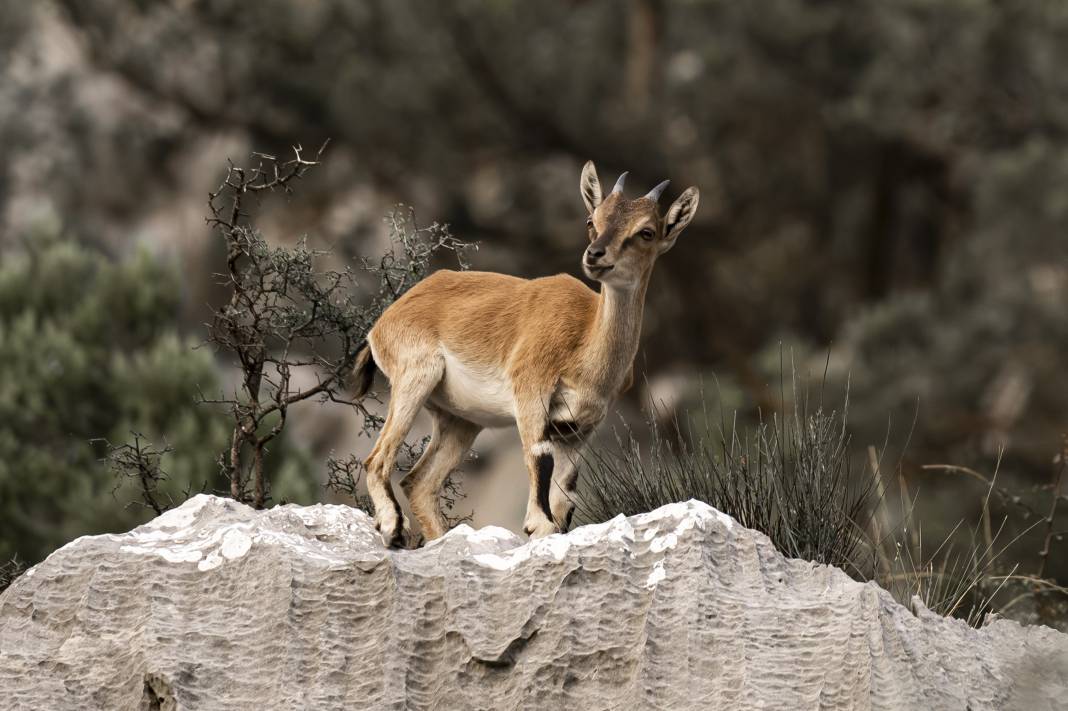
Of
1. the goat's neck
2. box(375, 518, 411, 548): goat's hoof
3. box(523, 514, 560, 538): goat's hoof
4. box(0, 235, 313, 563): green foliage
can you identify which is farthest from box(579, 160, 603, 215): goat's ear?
box(0, 235, 313, 563): green foliage

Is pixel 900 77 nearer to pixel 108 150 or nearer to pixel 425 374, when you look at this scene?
pixel 108 150

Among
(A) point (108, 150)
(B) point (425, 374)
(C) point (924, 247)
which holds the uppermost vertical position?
(A) point (108, 150)

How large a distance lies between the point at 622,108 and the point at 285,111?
16.8 ft

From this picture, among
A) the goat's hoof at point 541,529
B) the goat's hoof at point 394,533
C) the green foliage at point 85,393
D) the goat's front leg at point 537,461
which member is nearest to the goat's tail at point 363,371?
the goat's front leg at point 537,461

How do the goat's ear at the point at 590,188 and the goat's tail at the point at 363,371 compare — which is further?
the goat's tail at the point at 363,371

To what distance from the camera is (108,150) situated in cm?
2828

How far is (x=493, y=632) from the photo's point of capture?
632cm

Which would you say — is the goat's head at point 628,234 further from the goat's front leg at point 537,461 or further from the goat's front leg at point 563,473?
the goat's front leg at point 563,473

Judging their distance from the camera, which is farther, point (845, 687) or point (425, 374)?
point (425, 374)

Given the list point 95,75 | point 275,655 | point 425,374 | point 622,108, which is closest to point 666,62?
point 622,108

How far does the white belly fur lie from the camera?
26.3 ft

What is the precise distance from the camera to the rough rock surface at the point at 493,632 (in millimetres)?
6117

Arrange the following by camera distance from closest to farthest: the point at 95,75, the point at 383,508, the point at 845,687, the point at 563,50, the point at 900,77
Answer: the point at 845,687 → the point at 383,508 → the point at 900,77 → the point at 563,50 → the point at 95,75

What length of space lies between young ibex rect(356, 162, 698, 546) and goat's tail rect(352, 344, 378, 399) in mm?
303
